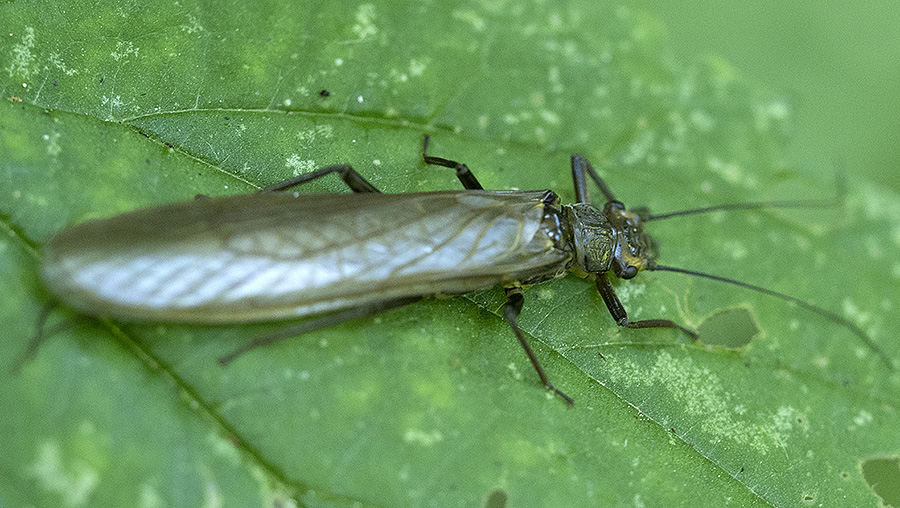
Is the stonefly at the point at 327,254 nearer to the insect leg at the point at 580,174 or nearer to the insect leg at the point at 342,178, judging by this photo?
the insect leg at the point at 342,178

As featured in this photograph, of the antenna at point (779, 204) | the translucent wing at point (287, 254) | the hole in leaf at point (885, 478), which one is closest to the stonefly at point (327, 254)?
the translucent wing at point (287, 254)

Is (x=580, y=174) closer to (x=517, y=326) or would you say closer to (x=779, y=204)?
(x=517, y=326)

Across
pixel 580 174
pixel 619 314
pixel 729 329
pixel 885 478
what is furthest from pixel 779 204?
pixel 885 478

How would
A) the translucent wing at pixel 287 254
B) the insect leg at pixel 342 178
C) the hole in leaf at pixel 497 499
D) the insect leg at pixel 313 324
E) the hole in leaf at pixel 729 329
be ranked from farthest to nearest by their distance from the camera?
the hole in leaf at pixel 729 329 → the insect leg at pixel 342 178 → the hole in leaf at pixel 497 499 → the insect leg at pixel 313 324 → the translucent wing at pixel 287 254

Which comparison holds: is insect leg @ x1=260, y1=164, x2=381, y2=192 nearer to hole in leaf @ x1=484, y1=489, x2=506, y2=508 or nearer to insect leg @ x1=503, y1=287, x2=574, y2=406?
insect leg @ x1=503, y1=287, x2=574, y2=406

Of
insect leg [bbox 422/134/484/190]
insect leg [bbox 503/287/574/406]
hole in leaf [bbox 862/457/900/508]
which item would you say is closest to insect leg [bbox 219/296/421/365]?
insect leg [bbox 503/287/574/406]

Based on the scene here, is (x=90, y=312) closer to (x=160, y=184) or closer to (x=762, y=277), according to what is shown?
(x=160, y=184)
